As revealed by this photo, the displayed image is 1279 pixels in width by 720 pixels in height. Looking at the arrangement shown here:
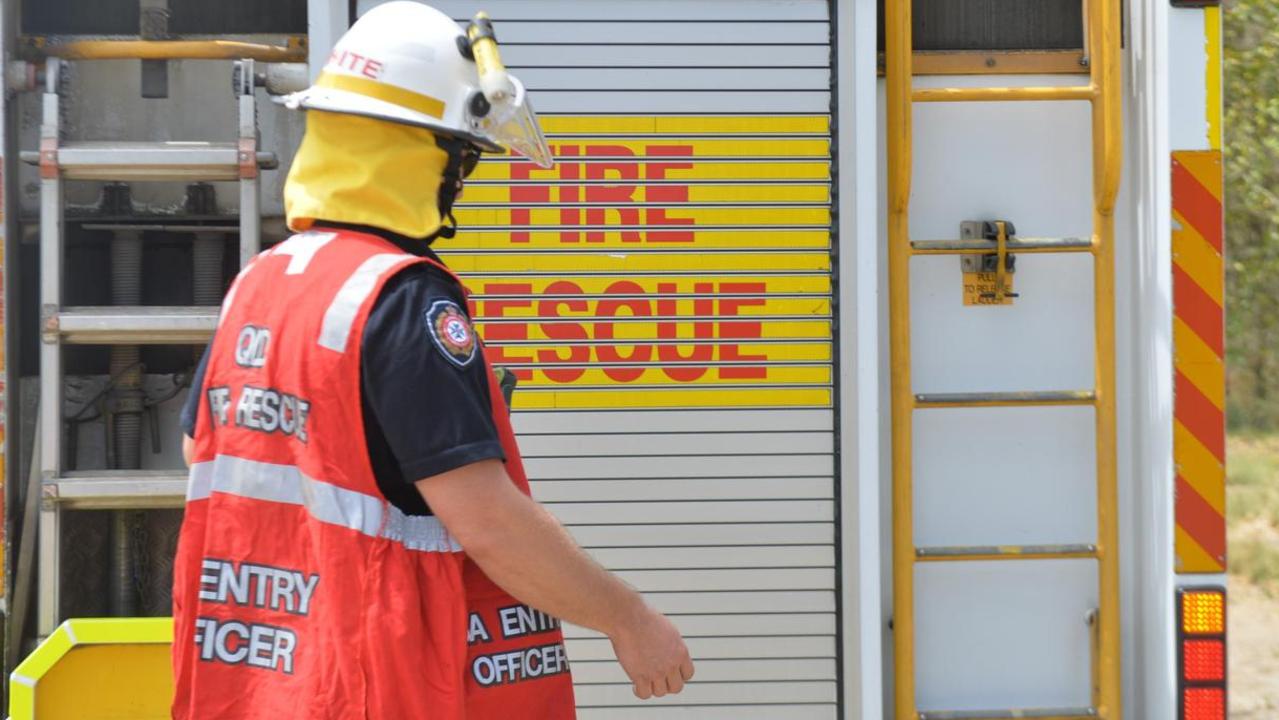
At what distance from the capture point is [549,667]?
8.01ft

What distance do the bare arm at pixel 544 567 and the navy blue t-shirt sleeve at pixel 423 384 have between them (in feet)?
0.11

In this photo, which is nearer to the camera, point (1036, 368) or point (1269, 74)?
point (1036, 368)

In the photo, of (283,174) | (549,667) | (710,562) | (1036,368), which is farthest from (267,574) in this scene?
(1036,368)

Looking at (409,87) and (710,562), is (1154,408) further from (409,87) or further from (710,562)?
(409,87)

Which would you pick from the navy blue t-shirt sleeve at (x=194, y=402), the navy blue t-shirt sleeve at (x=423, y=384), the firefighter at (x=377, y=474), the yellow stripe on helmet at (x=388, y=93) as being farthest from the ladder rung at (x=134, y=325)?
the navy blue t-shirt sleeve at (x=423, y=384)

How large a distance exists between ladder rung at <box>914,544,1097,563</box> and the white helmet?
1.66 m

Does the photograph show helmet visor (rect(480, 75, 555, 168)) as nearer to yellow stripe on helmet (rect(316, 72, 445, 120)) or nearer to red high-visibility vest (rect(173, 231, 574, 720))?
yellow stripe on helmet (rect(316, 72, 445, 120))

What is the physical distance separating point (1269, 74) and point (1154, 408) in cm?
658

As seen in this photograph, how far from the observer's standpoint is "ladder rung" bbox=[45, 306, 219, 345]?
3471 millimetres

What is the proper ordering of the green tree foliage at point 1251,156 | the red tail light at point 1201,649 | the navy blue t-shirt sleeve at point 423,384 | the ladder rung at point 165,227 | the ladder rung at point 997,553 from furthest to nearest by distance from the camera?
the green tree foliage at point 1251,156 → the ladder rung at point 165,227 → the ladder rung at point 997,553 → the red tail light at point 1201,649 → the navy blue t-shirt sleeve at point 423,384

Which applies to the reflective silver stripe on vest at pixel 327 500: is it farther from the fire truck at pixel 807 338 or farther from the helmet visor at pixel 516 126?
the fire truck at pixel 807 338

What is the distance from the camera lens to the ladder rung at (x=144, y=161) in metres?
3.48

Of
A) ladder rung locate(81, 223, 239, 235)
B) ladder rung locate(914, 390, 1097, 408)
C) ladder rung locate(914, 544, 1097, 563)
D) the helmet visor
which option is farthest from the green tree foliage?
the helmet visor

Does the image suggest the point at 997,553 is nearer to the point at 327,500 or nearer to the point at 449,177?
the point at 449,177
